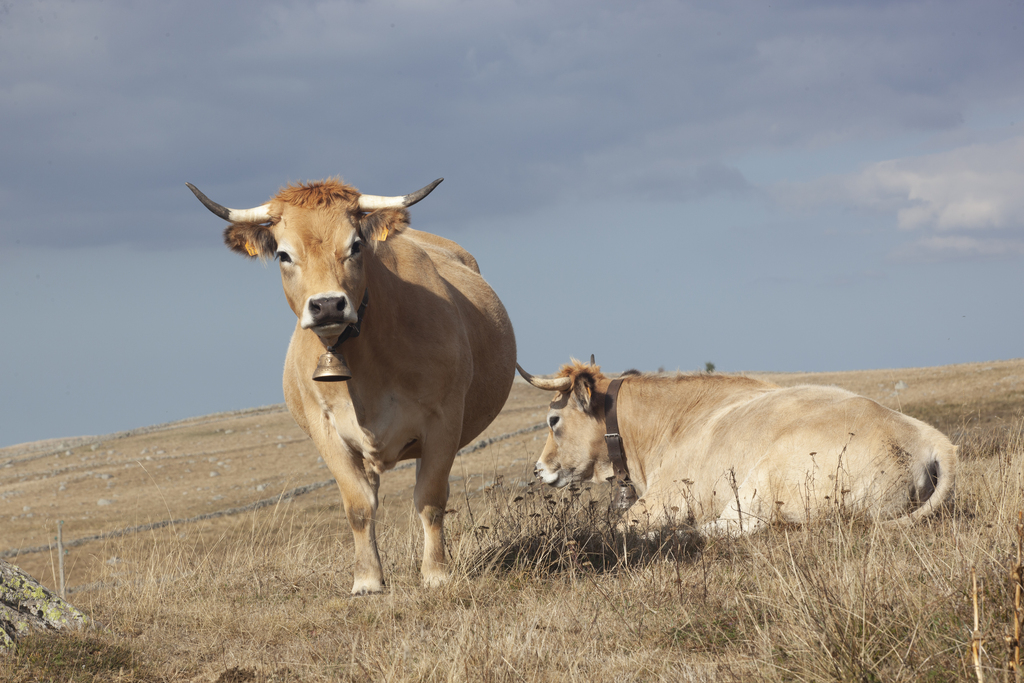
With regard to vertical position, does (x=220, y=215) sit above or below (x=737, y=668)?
above

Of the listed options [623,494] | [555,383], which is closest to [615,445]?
[623,494]

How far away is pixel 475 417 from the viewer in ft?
25.8

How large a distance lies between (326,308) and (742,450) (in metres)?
3.73

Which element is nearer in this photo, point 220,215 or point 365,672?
point 365,672

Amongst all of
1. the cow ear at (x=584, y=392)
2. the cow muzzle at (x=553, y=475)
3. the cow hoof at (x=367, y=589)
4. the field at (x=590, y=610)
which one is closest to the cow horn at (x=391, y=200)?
the field at (x=590, y=610)

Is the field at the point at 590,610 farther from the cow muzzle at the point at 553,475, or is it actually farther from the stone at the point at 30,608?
the cow muzzle at the point at 553,475

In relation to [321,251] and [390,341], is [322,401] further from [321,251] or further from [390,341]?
[321,251]

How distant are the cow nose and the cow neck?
433cm

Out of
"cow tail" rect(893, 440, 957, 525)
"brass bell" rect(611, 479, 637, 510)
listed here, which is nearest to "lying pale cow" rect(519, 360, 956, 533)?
"cow tail" rect(893, 440, 957, 525)

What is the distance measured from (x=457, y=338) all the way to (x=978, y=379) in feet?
87.7

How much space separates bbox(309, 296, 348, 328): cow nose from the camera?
503 centimetres

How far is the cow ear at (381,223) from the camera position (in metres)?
5.82

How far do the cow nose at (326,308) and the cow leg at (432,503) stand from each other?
1.50 m

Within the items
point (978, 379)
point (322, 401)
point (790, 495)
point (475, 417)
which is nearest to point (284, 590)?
point (322, 401)
